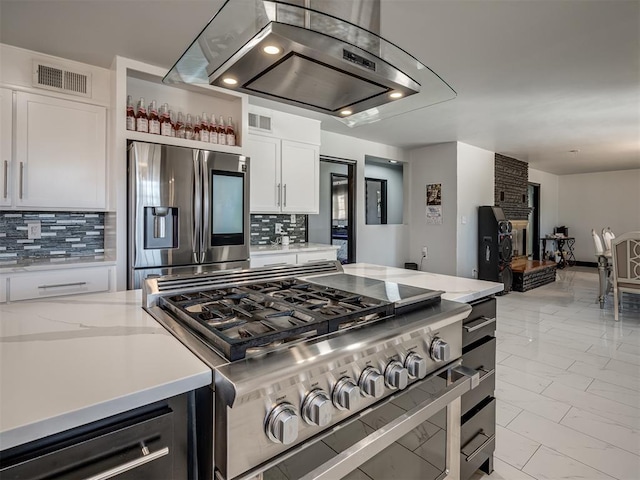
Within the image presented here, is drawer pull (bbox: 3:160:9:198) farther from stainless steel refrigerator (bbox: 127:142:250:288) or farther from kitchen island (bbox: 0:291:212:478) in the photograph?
kitchen island (bbox: 0:291:212:478)

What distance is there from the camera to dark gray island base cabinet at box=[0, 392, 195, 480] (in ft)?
1.90

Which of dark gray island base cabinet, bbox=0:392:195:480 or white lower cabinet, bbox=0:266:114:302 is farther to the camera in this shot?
white lower cabinet, bbox=0:266:114:302

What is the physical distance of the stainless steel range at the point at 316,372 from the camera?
0.75m

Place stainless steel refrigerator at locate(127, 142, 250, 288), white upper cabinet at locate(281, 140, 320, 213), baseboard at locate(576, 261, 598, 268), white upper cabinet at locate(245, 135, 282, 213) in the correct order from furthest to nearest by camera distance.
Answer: baseboard at locate(576, 261, 598, 268) < white upper cabinet at locate(281, 140, 320, 213) < white upper cabinet at locate(245, 135, 282, 213) < stainless steel refrigerator at locate(127, 142, 250, 288)

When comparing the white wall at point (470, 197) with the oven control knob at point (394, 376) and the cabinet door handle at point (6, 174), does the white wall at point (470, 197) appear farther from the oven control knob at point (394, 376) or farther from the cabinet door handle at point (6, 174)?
the cabinet door handle at point (6, 174)

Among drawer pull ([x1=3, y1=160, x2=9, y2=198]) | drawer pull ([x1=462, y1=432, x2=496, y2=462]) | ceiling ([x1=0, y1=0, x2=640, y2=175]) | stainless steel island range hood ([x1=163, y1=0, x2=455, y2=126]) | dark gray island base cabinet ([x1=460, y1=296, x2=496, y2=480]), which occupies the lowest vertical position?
drawer pull ([x1=462, y1=432, x2=496, y2=462])

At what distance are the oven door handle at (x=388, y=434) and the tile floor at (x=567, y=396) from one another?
807mm

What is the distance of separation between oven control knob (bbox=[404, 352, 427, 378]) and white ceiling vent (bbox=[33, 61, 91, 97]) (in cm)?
298

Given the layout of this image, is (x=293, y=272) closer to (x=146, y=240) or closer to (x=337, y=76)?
(x=337, y=76)

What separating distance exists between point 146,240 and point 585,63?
3680 millimetres

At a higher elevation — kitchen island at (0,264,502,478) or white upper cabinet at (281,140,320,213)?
white upper cabinet at (281,140,320,213)

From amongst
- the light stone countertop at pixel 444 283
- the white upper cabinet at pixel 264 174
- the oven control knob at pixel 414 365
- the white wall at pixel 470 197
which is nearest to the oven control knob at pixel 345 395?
the oven control knob at pixel 414 365

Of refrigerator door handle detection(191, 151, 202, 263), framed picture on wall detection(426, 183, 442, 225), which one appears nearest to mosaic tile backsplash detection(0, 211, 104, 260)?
refrigerator door handle detection(191, 151, 202, 263)

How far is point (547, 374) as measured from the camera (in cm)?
281
